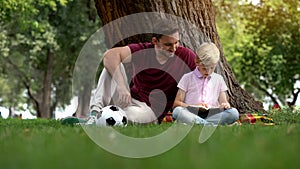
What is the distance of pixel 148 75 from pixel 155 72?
11cm

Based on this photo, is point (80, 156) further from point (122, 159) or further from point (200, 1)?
point (200, 1)

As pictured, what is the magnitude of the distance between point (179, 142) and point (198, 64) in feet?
11.3

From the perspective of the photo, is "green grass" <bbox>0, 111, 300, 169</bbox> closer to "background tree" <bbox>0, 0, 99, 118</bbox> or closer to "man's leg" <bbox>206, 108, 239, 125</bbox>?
"man's leg" <bbox>206, 108, 239, 125</bbox>

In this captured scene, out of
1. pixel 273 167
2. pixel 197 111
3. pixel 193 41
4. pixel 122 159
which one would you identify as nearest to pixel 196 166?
pixel 273 167

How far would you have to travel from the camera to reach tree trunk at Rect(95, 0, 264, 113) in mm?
8492

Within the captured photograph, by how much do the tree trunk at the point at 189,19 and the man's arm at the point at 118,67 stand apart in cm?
144

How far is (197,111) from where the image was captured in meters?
6.47

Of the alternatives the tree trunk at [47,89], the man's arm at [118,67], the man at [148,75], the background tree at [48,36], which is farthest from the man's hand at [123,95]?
the tree trunk at [47,89]

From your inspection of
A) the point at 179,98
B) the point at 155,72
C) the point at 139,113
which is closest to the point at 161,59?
the point at 155,72

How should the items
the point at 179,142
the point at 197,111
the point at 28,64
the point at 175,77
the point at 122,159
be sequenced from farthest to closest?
the point at 28,64
the point at 175,77
the point at 197,111
the point at 179,142
the point at 122,159

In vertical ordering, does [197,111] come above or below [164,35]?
below

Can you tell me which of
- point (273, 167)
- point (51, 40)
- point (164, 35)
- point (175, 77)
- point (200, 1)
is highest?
point (51, 40)

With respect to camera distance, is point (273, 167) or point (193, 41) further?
point (193, 41)

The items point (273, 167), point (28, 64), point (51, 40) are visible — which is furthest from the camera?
point (28, 64)
